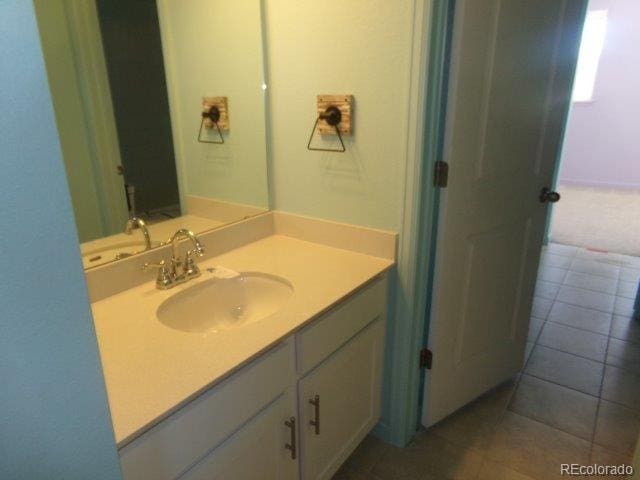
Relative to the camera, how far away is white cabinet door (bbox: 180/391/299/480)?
0.95 meters

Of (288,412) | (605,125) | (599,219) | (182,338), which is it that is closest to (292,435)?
(288,412)

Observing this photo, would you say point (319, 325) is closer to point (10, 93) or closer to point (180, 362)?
point (180, 362)

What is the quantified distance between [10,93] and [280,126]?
1319 mm

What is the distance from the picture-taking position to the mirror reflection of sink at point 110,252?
1236 mm

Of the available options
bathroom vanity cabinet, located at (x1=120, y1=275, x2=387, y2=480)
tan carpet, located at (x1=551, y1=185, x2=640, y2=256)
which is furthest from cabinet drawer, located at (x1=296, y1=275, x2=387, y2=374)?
tan carpet, located at (x1=551, y1=185, x2=640, y2=256)

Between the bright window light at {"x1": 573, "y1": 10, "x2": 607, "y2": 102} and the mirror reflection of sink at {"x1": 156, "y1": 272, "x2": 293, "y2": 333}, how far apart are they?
5983 mm

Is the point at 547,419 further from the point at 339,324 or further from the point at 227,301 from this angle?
the point at 227,301

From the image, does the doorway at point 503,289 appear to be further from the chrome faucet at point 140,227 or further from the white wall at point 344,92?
the chrome faucet at point 140,227

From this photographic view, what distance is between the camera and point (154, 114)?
55.8 inches

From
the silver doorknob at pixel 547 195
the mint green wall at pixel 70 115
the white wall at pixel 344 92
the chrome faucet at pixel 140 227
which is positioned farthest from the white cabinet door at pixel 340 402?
the silver doorknob at pixel 547 195

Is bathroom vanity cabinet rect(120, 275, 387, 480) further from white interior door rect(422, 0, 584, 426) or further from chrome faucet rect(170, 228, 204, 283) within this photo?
chrome faucet rect(170, 228, 204, 283)

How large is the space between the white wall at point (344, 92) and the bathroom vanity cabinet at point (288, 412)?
0.35m

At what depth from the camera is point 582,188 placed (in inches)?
251

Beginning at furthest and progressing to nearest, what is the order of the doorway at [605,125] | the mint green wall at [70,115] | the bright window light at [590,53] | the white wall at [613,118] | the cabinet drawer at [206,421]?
1. the bright window light at [590,53]
2. the white wall at [613,118]
3. the doorway at [605,125]
4. the mint green wall at [70,115]
5. the cabinet drawer at [206,421]
